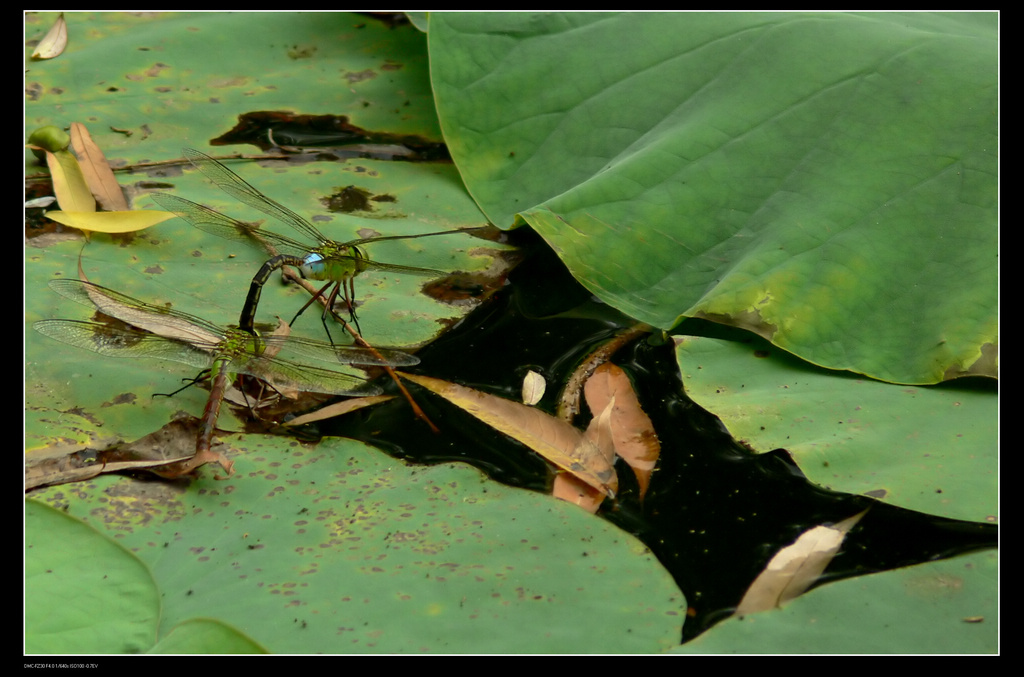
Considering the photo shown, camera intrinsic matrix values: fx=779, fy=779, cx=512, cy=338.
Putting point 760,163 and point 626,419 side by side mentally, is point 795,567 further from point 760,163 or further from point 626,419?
point 760,163

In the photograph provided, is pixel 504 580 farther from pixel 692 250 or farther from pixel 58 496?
pixel 692 250

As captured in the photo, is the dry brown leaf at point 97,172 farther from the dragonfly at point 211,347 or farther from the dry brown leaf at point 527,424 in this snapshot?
the dry brown leaf at point 527,424

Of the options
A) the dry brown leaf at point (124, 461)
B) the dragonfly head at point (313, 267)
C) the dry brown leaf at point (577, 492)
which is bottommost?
the dry brown leaf at point (124, 461)

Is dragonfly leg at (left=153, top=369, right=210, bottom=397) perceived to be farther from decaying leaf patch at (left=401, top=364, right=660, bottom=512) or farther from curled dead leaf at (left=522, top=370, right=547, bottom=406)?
curled dead leaf at (left=522, top=370, right=547, bottom=406)

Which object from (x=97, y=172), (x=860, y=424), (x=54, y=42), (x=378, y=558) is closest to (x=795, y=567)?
(x=860, y=424)

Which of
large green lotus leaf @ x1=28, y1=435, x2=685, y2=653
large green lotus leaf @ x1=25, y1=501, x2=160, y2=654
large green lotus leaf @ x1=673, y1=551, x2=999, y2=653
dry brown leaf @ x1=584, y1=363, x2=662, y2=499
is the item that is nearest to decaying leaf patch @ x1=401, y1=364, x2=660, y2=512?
dry brown leaf @ x1=584, y1=363, x2=662, y2=499

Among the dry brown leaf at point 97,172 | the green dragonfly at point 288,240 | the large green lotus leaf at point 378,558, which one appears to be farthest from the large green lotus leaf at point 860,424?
the dry brown leaf at point 97,172
